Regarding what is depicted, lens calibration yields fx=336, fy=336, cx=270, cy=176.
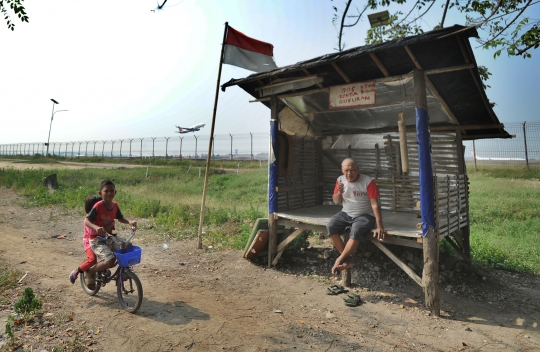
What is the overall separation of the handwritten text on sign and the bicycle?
11.5 ft

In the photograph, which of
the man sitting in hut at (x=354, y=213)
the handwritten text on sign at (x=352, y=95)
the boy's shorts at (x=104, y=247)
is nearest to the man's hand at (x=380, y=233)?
the man sitting in hut at (x=354, y=213)

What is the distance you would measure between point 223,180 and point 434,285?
15707 mm

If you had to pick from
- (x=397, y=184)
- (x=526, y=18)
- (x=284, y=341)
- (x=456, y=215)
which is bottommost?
(x=284, y=341)

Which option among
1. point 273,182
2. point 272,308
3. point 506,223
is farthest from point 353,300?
point 506,223

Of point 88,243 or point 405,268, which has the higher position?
point 88,243

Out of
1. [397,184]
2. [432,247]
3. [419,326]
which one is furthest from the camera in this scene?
[397,184]

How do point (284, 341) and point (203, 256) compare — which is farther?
point (203, 256)

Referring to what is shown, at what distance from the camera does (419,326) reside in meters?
3.91

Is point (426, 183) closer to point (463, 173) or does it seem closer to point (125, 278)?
point (463, 173)

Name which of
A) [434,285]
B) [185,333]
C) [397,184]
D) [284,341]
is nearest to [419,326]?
[434,285]

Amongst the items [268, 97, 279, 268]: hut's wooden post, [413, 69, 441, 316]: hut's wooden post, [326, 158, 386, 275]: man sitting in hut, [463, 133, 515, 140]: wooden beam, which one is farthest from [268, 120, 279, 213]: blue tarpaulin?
[463, 133, 515, 140]: wooden beam

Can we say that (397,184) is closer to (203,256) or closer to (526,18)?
(526,18)

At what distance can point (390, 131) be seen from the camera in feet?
21.9

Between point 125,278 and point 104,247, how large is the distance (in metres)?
0.45
